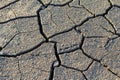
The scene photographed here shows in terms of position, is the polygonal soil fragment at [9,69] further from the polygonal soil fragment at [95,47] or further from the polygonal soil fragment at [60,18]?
the polygonal soil fragment at [95,47]

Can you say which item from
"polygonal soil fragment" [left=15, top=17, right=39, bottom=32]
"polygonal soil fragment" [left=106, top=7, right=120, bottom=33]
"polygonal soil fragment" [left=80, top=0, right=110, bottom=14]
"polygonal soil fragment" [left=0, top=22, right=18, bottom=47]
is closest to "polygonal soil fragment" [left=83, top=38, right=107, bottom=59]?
"polygonal soil fragment" [left=106, top=7, right=120, bottom=33]

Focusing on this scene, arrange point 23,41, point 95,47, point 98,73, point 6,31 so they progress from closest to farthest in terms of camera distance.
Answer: point 98,73 < point 95,47 < point 23,41 < point 6,31

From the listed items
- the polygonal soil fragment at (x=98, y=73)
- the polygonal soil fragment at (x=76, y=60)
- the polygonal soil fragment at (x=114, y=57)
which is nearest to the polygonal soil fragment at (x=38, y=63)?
the polygonal soil fragment at (x=76, y=60)

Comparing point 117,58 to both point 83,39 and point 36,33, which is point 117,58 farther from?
point 36,33

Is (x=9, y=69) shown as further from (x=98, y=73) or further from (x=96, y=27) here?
(x=96, y=27)

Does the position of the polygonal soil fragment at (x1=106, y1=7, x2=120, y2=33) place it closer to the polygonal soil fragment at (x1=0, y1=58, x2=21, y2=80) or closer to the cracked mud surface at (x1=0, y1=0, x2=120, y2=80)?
the cracked mud surface at (x1=0, y1=0, x2=120, y2=80)

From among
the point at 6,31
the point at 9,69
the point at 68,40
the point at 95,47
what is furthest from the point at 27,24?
the point at 95,47

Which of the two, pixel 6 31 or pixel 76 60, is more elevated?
pixel 6 31

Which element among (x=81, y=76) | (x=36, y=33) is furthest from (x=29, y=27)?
(x=81, y=76)
